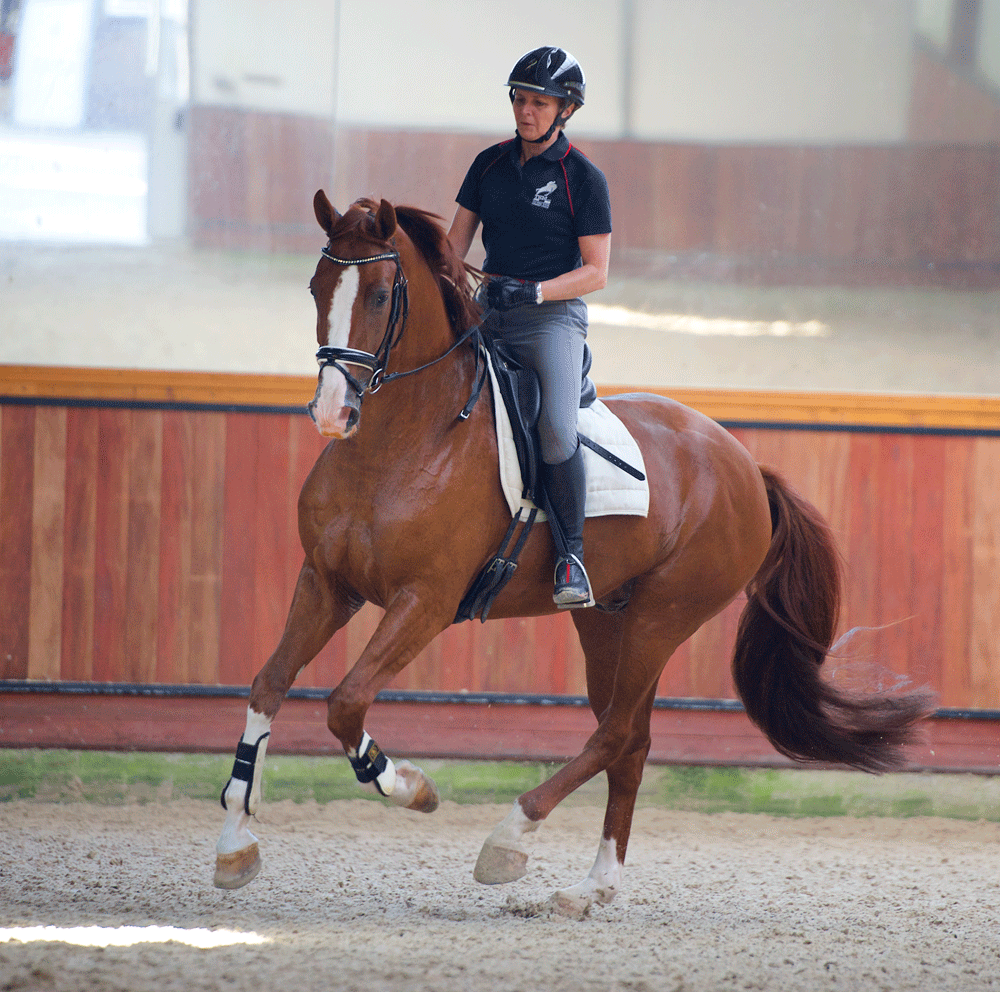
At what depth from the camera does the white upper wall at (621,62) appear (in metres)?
4.93

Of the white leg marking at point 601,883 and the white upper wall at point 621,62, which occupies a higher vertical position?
the white upper wall at point 621,62

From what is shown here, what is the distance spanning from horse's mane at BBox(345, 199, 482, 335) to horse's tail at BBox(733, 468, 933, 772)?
57.4 inches

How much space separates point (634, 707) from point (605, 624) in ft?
1.26

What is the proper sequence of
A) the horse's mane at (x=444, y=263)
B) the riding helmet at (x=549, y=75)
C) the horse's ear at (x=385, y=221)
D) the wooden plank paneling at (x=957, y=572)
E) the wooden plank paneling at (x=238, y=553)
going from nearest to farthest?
the horse's ear at (x=385, y=221) → the horse's mane at (x=444, y=263) → the riding helmet at (x=549, y=75) → the wooden plank paneling at (x=238, y=553) → the wooden plank paneling at (x=957, y=572)

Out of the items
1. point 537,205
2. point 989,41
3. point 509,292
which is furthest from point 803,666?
point 989,41

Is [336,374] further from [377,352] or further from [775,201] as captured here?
[775,201]

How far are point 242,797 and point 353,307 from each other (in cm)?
135

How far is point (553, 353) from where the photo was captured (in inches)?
120

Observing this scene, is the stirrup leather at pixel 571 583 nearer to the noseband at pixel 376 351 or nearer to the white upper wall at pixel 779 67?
the noseband at pixel 376 351

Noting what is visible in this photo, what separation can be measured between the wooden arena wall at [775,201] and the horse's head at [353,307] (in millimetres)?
2377

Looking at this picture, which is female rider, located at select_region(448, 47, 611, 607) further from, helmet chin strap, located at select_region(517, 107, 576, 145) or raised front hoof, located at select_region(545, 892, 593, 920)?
raised front hoof, located at select_region(545, 892, 593, 920)

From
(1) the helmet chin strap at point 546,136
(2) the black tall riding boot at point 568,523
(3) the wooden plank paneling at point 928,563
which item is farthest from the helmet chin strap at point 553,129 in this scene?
(3) the wooden plank paneling at point 928,563

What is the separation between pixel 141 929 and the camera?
2.76m

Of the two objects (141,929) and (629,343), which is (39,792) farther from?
(629,343)
